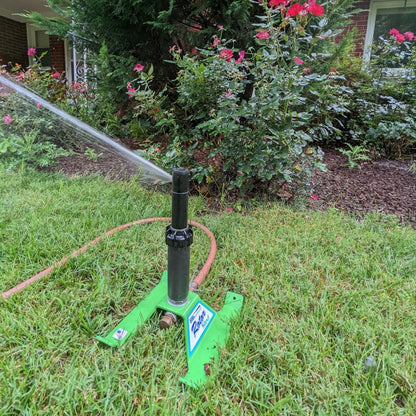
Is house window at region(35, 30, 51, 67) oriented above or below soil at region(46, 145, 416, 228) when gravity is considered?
above

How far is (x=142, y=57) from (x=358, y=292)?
2917 millimetres

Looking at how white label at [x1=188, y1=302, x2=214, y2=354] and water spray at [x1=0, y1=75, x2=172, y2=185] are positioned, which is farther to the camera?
water spray at [x1=0, y1=75, x2=172, y2=185]

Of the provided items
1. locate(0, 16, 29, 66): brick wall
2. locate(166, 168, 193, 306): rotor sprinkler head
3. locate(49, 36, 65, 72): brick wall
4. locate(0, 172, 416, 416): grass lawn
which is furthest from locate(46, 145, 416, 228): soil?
locate(0, 16, 29, 66): brick wall

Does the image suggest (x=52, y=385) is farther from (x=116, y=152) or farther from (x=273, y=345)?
(x=116, y=152)

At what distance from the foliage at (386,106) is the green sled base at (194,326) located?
310 cm

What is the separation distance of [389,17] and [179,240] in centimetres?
680

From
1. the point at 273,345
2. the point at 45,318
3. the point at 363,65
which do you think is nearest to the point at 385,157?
the point at 363,65

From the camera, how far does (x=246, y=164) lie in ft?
7.42

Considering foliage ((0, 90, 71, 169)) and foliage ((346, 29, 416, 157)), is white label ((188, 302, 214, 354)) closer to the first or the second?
foliage ((0, 90, 71, 169))

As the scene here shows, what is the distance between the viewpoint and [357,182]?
115 inches

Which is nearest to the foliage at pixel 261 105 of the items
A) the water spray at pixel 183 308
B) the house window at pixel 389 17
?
the water spray at pixel 183 308

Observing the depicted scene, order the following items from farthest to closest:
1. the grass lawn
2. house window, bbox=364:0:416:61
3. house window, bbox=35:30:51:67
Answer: house window, bbox=35:30:51:67
house window, bbox=364:0:416:61
the grass lawn

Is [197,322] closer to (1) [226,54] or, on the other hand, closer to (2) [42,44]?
(1) [226,54]

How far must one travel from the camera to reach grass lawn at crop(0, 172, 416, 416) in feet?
3.07
